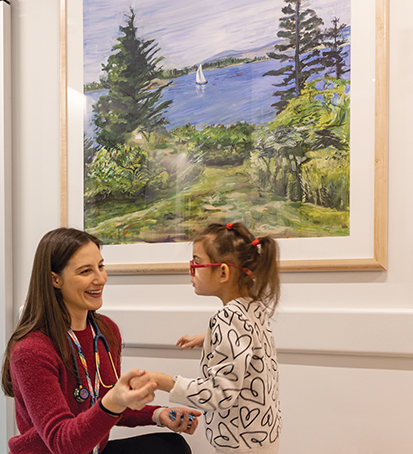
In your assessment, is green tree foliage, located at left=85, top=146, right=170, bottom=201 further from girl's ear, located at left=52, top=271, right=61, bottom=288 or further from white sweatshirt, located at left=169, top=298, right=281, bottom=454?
white sweatshirt, located at left=169, top=298, right=281, bottom=454

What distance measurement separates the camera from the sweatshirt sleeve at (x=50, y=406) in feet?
3.46

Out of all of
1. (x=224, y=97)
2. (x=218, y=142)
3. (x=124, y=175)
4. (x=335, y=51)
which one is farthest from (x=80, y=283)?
(x=335, y=51)

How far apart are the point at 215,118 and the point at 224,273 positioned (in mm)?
674

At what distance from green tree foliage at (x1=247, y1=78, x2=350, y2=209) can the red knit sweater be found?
0.84 m

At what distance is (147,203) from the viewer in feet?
5.70

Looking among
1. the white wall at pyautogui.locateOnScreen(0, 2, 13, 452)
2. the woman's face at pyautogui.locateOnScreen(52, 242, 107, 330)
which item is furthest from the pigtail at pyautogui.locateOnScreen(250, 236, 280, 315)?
the white wall at pyautogui.locateOnScreen(0, 2, 13, 452)

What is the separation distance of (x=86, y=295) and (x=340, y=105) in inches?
39.0

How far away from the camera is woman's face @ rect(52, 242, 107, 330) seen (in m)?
1.30

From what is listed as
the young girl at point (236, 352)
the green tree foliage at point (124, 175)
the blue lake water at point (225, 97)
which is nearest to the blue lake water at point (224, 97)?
the blue lake water at point (225, 97)

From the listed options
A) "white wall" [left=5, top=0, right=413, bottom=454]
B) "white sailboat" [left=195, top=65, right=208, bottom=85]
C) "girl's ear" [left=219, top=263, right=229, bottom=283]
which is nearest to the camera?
"girl's ear" [left=219, top=263, right=229, bottom=283]

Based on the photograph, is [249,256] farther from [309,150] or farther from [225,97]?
[225,97]

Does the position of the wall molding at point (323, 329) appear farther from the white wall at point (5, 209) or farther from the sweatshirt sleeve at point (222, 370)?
the white wall at point (5, 209)

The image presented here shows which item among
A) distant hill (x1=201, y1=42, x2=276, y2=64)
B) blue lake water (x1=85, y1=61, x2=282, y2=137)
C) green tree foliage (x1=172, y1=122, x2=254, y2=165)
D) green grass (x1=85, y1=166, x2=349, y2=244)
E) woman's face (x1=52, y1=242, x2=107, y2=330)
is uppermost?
distant hill (x1=201, y1=42, x2=276, y2=64)

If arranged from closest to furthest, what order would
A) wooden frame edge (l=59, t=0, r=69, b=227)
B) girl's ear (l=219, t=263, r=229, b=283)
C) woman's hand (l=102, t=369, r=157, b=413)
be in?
woman's hand (l=102, t=369, r=157, b=413), girl's ear (l=219, t=263, r=229, b=283), wooden frame edge (l=59, t=0, r=69, b=227)
